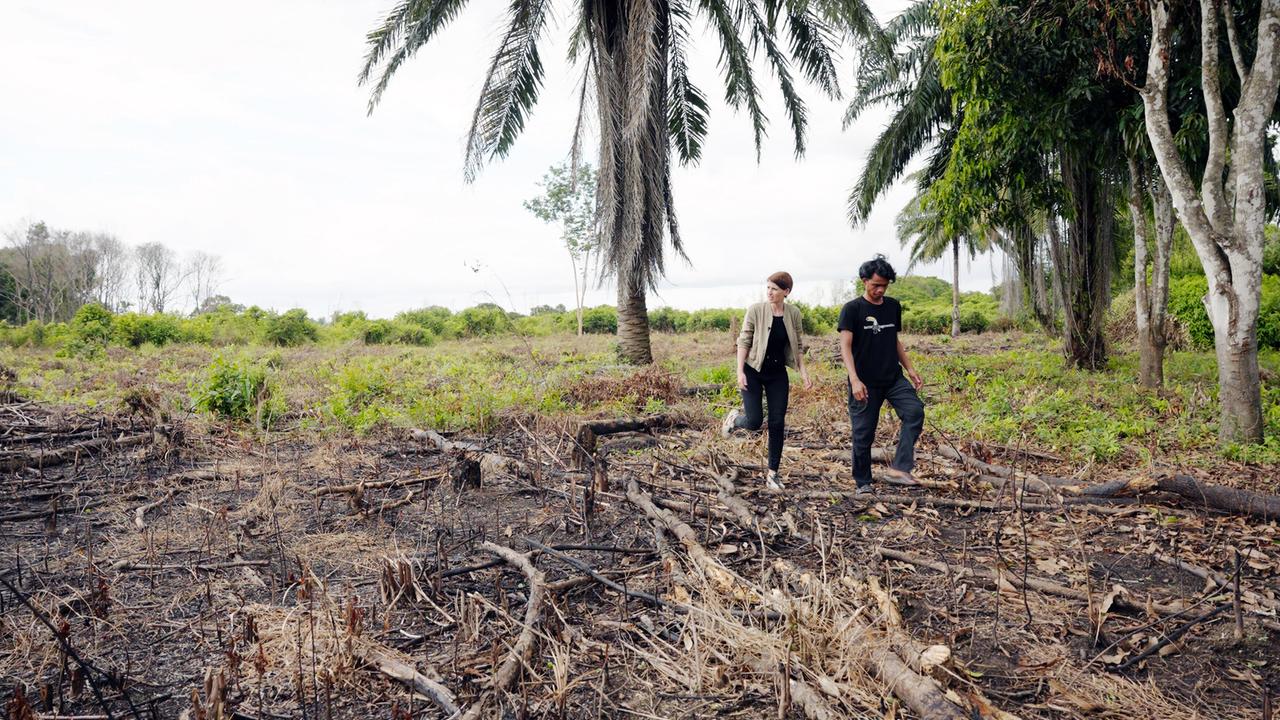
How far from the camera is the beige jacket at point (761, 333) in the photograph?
5.30 m

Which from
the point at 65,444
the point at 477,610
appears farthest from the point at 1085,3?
the point at 65,444

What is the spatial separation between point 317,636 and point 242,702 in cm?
44

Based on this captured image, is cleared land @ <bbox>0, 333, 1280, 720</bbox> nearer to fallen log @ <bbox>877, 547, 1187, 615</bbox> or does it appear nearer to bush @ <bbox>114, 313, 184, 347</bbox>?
fallen log @ <bbox>877, 547, 1187, 615</bbox>

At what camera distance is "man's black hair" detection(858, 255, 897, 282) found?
491 centimetres

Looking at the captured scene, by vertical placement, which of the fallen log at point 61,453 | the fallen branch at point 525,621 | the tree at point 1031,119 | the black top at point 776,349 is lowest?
the fallen branch at point 525,621

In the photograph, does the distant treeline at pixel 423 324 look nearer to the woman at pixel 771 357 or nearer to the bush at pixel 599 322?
the bush at pixel 599 322

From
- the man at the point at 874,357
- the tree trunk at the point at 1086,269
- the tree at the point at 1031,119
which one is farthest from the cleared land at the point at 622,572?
the tree trunk at the point at 1086,269

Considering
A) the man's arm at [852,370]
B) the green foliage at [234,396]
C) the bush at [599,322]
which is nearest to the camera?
the man's arm at [852,370]

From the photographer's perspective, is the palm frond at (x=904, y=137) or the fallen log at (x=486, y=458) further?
the palm frond at (x=904, y=137)

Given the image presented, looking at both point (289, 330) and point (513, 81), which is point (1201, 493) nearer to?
point (513, 81)

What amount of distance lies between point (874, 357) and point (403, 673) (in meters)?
3.73

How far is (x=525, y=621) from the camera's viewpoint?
10.0 ft

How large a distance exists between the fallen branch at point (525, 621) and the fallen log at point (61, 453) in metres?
4.69

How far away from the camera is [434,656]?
2947 mm
